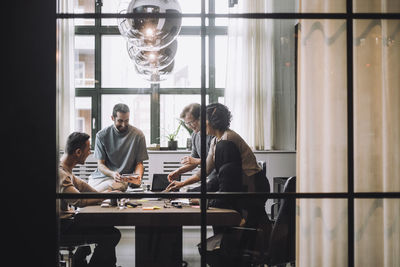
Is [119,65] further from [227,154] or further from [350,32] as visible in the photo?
[350,32]

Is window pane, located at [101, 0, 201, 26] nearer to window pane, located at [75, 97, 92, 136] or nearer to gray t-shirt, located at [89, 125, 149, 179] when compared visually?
window pane, located at [75, 97, 92, 136]

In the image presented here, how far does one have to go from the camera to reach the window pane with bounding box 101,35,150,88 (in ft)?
A: 7.26

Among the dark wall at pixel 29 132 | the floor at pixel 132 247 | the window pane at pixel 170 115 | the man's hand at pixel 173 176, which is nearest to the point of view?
the dark wall at pixel 29 132

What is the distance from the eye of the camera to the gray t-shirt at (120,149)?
5.86 ft

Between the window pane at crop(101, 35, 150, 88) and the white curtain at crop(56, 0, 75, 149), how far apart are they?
442 mm

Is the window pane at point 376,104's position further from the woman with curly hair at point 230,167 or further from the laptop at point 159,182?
the laptop at point 159,182

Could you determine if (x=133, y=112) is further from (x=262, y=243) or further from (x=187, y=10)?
(x=262, y=243)

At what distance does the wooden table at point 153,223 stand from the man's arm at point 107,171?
0.17 metres

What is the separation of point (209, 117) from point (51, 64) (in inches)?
29.2

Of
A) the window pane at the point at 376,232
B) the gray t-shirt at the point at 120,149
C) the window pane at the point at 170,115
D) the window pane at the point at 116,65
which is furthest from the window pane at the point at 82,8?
the window pane at the point at 376,232

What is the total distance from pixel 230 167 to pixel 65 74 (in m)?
0.91

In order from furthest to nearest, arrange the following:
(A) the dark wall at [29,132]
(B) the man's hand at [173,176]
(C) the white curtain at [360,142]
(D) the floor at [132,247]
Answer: (B) the man's hand at [173,176], (D) the floor at [132,247], (C) the white curtain at [360,142], (A) the dark wall at [29,132]

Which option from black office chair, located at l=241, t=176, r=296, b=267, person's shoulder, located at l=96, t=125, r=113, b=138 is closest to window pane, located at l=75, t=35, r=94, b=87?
person's shoulder, located at l=96, t=125, r=113, b=138

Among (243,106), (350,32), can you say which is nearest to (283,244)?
(243,106)
